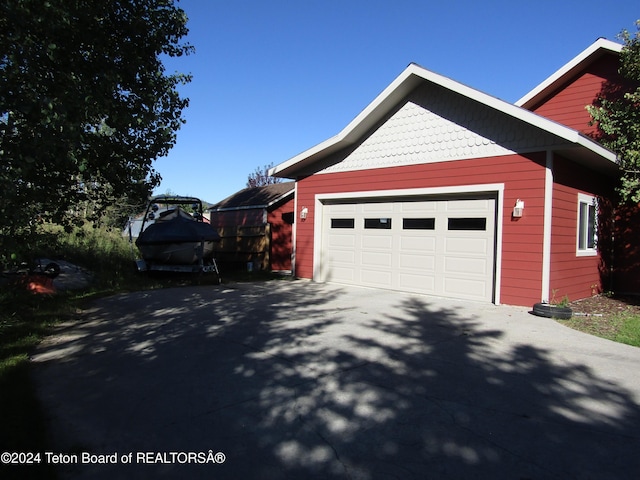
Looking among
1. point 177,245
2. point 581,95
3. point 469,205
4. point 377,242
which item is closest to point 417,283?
point 377,242

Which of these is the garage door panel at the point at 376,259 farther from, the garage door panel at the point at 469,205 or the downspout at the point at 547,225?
the downspout at the point at 547,225

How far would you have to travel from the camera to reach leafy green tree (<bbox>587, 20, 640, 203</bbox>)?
9.20 metres

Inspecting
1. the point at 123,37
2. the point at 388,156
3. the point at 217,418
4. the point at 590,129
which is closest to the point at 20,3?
the point at 123,37

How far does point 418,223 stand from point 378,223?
1208mm

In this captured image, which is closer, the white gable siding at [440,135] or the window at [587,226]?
the white gable siding at [440,135]

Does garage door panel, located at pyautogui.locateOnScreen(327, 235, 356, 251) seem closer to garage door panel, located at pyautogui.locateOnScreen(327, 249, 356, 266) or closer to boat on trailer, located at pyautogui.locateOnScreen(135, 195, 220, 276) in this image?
garage door panel, located at pyautogui.locateOnScreen(327, 249, 356, 266)

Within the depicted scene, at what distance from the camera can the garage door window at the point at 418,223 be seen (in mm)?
10016

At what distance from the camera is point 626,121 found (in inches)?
382

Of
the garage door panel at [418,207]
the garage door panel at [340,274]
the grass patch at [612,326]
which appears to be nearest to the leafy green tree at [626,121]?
the grass patch at [612,326]

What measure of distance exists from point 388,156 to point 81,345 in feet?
26.4

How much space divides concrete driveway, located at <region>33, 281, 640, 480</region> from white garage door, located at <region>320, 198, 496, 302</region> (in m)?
2.31

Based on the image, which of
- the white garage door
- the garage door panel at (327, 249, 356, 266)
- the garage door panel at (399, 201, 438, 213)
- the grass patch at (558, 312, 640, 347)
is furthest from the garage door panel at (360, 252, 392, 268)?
the grass patch at (558, 312, 640, 347)

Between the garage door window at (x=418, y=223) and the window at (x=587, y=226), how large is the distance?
3291mm

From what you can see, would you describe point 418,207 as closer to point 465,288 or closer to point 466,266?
point 466,266
